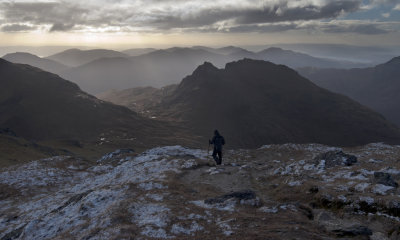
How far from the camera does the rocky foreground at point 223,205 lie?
1444cm

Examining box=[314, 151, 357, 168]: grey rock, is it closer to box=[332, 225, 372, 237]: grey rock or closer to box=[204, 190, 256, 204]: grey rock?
box=[204, 190, 256, 204]: grey rock

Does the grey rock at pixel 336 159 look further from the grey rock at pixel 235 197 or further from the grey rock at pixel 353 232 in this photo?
the grey rock at pixel 353 232

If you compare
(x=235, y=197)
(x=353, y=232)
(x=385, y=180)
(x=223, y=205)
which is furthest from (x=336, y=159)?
(x=353, y=232)

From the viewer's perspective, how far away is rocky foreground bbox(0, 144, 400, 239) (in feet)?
47.4

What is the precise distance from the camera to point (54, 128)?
182 metres

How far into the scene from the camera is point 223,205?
1852 centimetres

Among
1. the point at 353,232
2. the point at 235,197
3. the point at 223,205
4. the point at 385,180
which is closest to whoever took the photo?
the point at 353,232

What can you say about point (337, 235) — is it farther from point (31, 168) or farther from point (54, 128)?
point (54, 128)

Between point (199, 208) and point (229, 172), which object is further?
point (229, 172)

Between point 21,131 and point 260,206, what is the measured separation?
197 metres

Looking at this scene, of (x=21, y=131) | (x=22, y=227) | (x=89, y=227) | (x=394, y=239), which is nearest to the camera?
(x=394, y=239)

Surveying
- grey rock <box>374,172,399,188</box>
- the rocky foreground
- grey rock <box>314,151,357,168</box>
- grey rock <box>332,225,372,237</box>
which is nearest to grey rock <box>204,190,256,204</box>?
the rocky foreground

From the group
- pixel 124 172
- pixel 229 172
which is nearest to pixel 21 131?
pixel 124 172

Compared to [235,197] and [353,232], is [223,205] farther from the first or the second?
[353,232]
